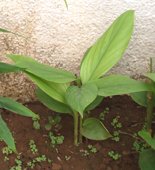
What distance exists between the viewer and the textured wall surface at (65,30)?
2.04 m

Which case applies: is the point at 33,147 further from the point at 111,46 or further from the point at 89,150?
the point at 111,46

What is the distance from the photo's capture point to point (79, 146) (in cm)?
210

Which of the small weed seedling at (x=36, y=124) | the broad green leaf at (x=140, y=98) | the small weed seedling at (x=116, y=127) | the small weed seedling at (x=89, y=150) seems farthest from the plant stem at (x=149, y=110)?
the small weed seedling at (x=36, y=124)

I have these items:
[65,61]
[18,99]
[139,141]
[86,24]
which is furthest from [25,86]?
[139,141]

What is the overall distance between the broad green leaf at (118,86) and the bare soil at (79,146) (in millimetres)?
325

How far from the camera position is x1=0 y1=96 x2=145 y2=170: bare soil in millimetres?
2029

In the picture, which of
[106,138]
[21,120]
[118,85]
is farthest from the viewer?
[21,120]

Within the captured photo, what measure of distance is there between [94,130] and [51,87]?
255mm

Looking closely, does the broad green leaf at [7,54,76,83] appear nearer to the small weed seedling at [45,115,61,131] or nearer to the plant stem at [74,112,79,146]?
the plant stem at [74,112,79,146]

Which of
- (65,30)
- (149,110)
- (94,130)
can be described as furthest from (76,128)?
(65,30)

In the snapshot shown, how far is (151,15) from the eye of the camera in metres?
2.07

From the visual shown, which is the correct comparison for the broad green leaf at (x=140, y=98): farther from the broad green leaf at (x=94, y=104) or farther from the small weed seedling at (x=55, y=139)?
the small weed seedling at (x=55, y=139)

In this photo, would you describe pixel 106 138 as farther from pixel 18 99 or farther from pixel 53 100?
pixel 18 99

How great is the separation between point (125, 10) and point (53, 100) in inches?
19.0
